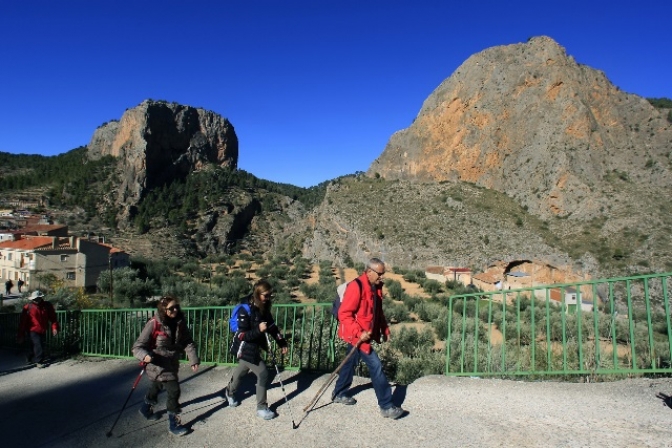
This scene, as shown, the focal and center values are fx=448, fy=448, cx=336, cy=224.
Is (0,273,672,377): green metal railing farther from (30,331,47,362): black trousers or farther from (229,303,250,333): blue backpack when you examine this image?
(229,303,250,333): blue backpack

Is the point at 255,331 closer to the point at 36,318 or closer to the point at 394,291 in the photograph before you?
the point at 36,318

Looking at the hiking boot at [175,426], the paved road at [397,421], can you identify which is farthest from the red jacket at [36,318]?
the hiking boot at [175,426]

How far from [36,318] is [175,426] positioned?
215 inches

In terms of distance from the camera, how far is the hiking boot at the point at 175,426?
4.36 m

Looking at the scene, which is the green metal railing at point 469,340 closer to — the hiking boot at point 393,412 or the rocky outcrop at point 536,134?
the hiking boot at point 393,412

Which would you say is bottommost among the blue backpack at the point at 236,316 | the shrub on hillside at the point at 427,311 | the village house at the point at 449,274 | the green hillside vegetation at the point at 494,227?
the shrub on hillside at the point at 427,311

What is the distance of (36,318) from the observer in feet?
26.9

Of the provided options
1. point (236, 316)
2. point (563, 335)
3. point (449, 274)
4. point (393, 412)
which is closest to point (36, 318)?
point (236, 316)

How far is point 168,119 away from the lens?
8538 cm

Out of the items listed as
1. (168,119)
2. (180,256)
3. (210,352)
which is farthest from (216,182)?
(210,352)

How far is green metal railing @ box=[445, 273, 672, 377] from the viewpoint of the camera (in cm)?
492

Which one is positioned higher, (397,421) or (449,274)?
(449,274)

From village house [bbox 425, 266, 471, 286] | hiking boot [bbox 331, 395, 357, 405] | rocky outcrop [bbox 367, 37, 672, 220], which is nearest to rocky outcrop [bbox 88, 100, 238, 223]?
rocky outcrop [bbox 367, 37, 672, 220]

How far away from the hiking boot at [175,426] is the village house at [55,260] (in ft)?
117
